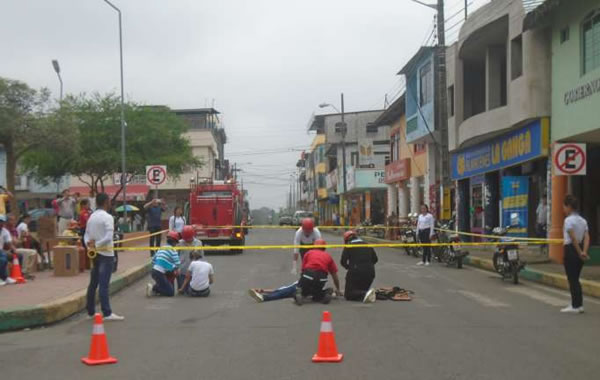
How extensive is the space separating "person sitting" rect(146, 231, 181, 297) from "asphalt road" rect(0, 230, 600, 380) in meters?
0.31

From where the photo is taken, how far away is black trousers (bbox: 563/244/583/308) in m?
11.5

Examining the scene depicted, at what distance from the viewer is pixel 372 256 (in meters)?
12.9

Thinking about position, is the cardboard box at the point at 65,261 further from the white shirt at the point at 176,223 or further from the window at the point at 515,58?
the window at the point at 515,58

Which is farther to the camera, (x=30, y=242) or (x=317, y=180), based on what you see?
(x=317, y=180)

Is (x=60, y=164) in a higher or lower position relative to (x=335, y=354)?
higher

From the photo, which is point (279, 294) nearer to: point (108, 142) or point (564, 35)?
point (564, 35)

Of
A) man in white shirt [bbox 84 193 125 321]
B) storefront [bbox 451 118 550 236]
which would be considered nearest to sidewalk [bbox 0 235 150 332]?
man in white shirt [bbox 84 193 125 321]

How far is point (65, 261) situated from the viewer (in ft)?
51.4

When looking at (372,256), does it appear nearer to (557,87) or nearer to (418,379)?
(418,379)

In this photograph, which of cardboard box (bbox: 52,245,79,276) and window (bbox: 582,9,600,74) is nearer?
cardboard box (bbox: 52,245,79,276)

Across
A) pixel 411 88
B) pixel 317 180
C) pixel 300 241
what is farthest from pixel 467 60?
pixel 317 180

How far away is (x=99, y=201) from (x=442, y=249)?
A: 13.2m

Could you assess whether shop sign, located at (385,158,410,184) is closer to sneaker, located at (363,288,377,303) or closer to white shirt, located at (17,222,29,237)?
white shirt, located at (17,222,29,237)

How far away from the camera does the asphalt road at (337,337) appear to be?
293 inches
